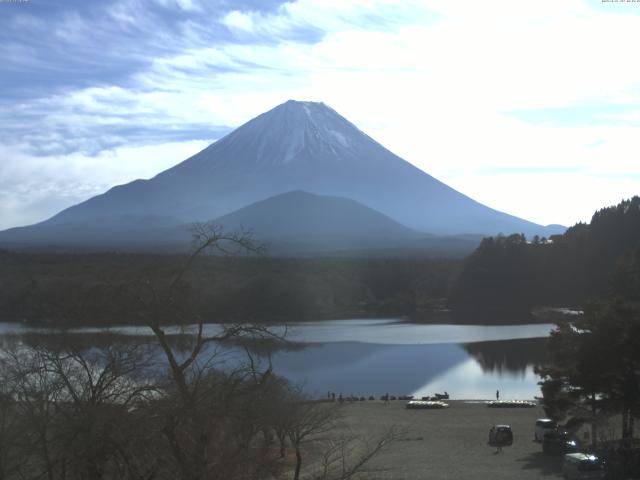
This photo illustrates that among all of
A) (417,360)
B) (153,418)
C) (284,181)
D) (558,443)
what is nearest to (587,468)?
(558,443)

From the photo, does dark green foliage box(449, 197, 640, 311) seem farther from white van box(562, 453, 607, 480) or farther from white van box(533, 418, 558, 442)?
white van box(562, 453, 607, 480)

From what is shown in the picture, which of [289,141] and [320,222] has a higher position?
[289,141]

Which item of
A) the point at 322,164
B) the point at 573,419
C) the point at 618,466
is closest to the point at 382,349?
the point at 573,419

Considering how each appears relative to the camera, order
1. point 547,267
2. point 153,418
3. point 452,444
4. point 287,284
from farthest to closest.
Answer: point 547,267, point 287,284, point 452,444, point 153,418

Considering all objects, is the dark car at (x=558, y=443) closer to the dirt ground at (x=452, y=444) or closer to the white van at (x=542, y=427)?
the dirt ground at (x=452, y=444)

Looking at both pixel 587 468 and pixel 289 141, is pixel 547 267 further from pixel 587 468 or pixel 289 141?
pixel 289 141

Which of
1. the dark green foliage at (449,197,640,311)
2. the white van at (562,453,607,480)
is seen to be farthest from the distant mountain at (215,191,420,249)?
the white van at (562,453,607,480)
